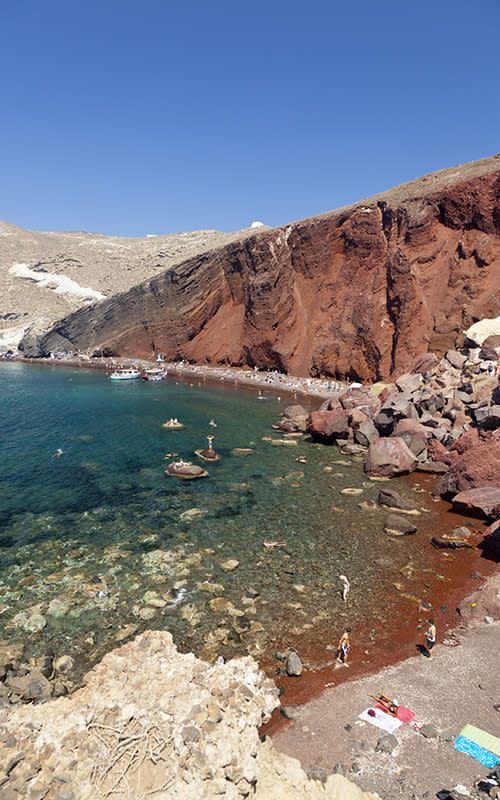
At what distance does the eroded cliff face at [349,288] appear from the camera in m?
57.5

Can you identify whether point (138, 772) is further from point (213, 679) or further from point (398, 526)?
point (398, 526)

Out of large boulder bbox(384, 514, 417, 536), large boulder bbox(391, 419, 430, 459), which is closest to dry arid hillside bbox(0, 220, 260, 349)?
large boulder bbox(391, 419, 430, 459)

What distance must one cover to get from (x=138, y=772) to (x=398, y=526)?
17620 millimetres

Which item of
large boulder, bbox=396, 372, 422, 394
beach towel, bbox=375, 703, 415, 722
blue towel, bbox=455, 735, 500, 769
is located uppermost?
large boulder, bbox=396, 372, 422, 394

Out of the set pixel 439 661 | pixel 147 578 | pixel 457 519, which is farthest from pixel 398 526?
pixel 147 578

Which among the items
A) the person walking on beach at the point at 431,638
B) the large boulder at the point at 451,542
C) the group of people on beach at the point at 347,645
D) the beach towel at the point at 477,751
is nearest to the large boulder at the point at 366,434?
the large boulder at the point at 451,542

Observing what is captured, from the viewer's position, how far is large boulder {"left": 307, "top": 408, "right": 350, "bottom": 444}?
3934cm

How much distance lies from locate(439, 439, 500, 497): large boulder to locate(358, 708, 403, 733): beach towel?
17.8 m

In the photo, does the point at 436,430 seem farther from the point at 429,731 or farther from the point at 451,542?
the point at 429,731

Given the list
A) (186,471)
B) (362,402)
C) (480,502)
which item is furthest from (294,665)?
Answer: (362,402)

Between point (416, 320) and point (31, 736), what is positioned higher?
point (416, 320)

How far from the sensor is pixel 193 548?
69.3 ft

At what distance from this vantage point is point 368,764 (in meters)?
10.1

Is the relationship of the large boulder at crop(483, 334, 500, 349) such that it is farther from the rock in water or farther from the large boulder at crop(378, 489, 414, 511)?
the rock in water
